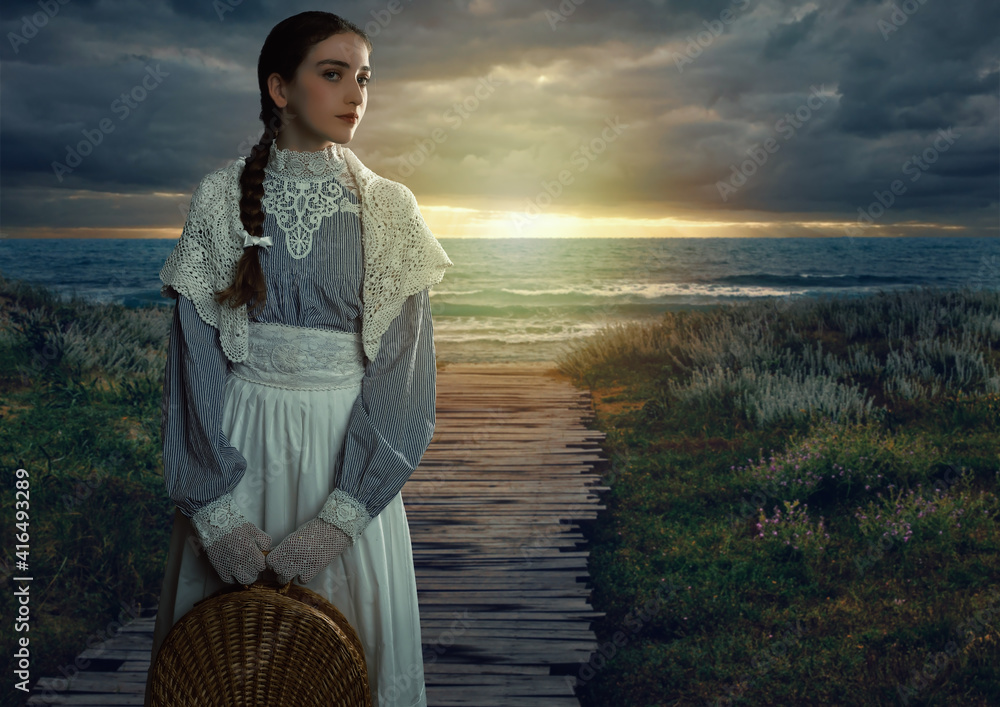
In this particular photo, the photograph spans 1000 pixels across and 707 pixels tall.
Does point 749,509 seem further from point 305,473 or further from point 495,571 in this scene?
point 305,473

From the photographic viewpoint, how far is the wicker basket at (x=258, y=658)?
4.05 ft

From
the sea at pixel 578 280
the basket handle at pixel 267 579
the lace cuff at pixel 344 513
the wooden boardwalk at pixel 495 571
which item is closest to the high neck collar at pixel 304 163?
the lace cuff at pixel 344 513

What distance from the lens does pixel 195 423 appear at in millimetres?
1373

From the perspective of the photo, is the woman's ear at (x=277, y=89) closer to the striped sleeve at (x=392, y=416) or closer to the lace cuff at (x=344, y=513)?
the striped sleeve at (x=392, y=416)

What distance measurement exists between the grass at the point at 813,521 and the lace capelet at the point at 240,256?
1913mm

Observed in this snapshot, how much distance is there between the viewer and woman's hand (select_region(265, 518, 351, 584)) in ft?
4.42

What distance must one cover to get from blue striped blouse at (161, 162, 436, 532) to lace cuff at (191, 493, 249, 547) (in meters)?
0.02

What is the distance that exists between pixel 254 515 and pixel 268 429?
0.62 feet

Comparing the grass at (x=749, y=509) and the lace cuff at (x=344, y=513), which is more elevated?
the lace cuff at (x=344, y=513)

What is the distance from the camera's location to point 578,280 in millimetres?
19453

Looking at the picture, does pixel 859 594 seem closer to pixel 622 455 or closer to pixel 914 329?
pixel 622 455

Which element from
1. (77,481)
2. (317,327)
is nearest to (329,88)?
(317,327)

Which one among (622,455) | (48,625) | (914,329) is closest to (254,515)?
(48,625)

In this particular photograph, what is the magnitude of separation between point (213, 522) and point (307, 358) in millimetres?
357
